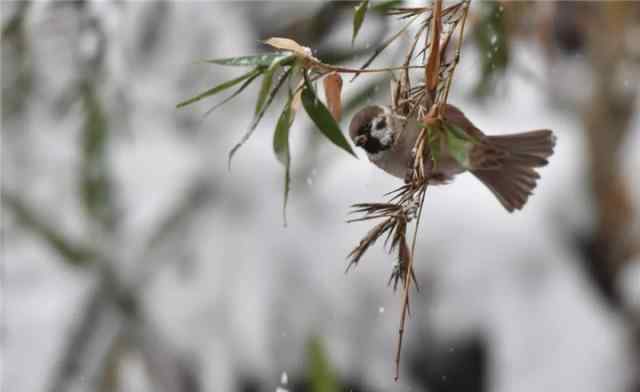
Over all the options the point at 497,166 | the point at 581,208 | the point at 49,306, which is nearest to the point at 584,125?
the point at 581,208

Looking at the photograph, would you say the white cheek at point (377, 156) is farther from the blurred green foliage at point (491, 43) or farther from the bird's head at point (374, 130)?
the blurred green foliage at point (491, 43)

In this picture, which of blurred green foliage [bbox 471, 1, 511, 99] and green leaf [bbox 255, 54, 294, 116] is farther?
blurred green foliage [bbox 471, 1, 511, 99]

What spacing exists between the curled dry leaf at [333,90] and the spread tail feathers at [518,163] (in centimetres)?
8

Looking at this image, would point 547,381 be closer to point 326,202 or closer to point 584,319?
point 584,319

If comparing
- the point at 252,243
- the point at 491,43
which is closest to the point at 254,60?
the point at 491,43

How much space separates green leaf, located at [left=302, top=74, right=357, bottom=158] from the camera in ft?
1.44

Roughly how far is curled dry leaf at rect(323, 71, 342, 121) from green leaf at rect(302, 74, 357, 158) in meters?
0.02

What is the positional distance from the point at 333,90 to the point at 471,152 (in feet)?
0.23

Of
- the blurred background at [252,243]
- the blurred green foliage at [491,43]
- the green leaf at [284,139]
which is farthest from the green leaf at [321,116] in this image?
the blurred background at [252,243]

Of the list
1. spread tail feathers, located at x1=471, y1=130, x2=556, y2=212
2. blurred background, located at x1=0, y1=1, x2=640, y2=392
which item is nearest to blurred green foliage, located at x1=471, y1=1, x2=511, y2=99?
spread tail feathers, located at x1=471, y1=130, x2=556, y2=212

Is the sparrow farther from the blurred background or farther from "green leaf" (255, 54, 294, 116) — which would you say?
the blurred background

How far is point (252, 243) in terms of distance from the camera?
175 cm

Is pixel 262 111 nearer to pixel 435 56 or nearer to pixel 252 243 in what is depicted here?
pixel 435 56

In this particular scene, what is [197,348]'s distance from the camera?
1634 millimetres
